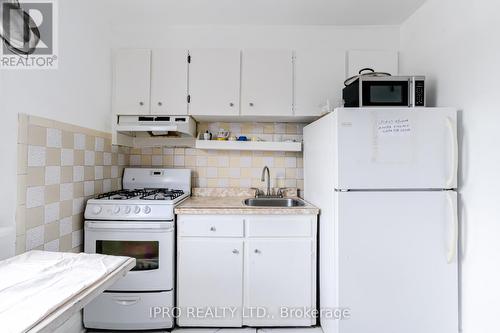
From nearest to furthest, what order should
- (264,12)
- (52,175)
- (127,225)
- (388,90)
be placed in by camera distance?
(52,175) < (388,90) < (127,225) < (264,12)

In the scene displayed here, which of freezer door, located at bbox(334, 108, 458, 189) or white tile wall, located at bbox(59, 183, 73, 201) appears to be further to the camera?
white tile wall, located at bbox(59, 183, 73, 201)

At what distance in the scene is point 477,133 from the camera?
148 cm

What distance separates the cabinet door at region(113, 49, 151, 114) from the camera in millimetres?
2217

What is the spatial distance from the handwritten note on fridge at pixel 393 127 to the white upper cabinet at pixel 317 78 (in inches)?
27.9

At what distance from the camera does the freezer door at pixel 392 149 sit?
155cm

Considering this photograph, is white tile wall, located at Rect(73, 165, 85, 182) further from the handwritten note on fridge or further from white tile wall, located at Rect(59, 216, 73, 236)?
the handwritten note on fridge

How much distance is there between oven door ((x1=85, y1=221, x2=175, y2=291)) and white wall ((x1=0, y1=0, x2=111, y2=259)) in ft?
1.73

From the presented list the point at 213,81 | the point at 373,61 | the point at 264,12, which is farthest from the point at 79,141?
the point at 373,61

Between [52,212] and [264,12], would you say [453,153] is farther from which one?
[52,212]

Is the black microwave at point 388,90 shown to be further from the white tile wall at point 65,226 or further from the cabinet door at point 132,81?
the white tile wall at point 65,226

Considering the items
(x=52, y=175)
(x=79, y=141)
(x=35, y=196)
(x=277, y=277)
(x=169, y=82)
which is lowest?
(x=277, y=277)

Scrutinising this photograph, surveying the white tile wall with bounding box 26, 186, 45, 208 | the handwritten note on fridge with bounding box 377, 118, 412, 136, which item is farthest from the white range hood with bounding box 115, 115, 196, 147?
the handwritten note on fridge with bounding box 377, 118, 412, 136

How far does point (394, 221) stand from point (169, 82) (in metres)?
2.04

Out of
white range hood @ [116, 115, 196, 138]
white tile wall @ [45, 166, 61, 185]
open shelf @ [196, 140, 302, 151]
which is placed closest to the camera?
white tile wall @ [45, 166, 61, 185]
